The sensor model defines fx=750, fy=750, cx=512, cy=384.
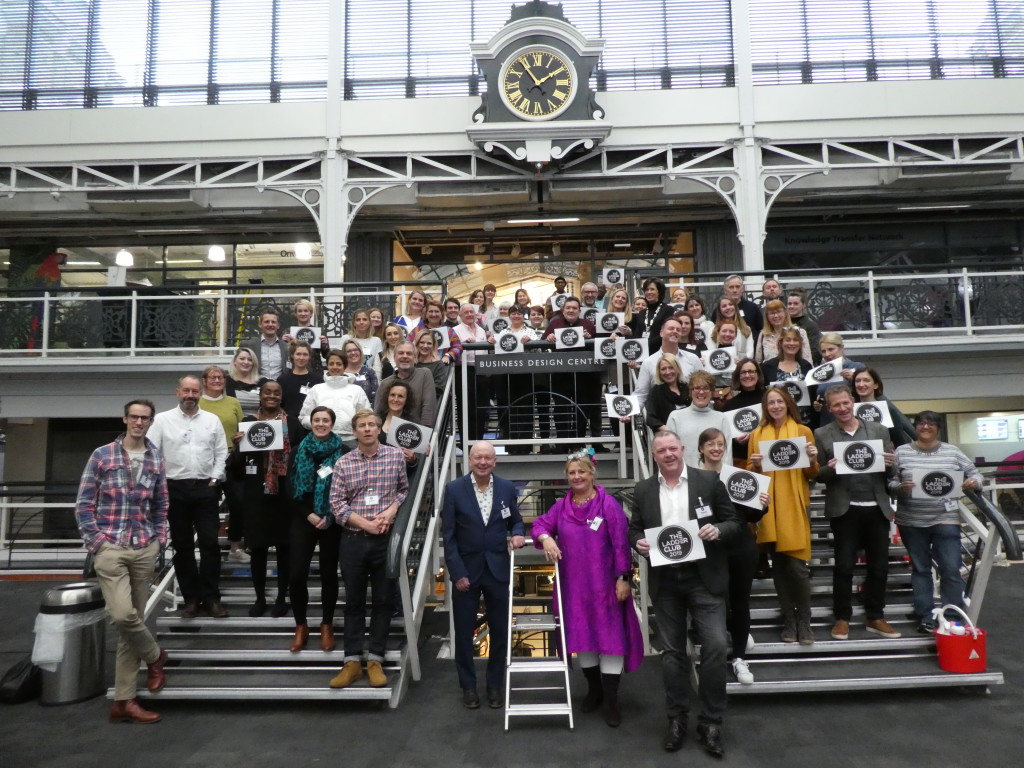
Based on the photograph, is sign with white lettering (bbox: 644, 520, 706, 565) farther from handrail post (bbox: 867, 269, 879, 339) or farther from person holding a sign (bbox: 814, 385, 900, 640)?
handrail post (bbox: 867, 269, 879, 339)

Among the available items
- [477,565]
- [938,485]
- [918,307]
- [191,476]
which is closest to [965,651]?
[938,485]

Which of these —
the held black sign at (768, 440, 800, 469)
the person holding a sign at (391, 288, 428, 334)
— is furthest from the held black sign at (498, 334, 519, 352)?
the held black sign at (768, 440, 800, 469)

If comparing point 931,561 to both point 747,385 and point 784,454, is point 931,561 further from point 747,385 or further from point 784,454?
point 747,385

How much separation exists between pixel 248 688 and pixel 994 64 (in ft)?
50.9

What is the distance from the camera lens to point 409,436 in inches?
222

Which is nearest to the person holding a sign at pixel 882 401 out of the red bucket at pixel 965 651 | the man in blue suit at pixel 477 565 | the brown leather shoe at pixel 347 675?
the red bucket at pixel 965 651

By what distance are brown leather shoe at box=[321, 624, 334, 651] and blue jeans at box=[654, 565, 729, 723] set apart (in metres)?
2.25

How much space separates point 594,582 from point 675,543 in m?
0.65

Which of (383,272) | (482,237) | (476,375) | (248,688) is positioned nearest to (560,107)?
(482,237)

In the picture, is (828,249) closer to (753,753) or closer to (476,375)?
(476,375)

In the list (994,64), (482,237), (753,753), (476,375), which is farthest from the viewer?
(482,237)

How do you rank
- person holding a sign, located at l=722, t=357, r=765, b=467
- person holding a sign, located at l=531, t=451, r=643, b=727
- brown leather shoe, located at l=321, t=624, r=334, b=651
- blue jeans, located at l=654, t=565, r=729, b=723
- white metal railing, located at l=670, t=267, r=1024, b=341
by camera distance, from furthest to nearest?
white metal railing, located at l=670, t=267, r=1024, b=341 → person holding a sign, located at l=722, t=357, r=765, b=467 → brown leather shoe, located at l=321, t=624, r=334, b=651 → person holding a sign, located at l=531, t=451, r=643, b=727 → blue jeans, located at l=654, t=565, r=729, b=723

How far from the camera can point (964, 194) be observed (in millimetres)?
14656

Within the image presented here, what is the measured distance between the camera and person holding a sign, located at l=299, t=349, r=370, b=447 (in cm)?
611
